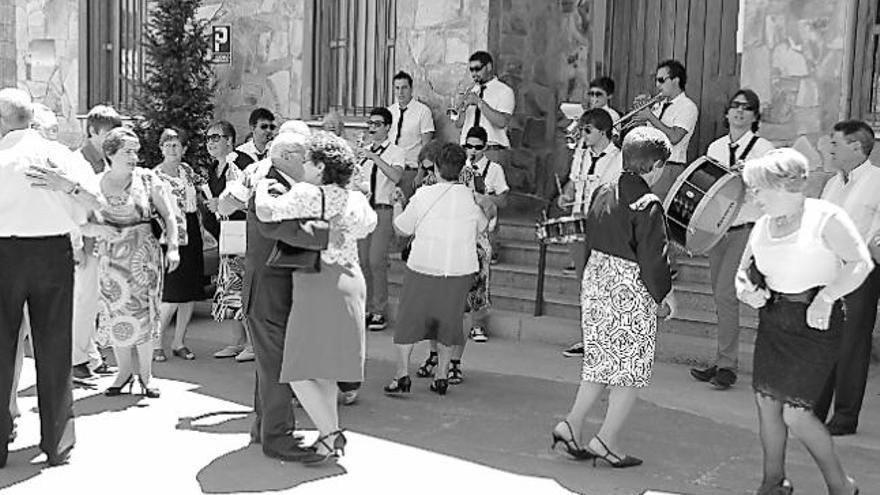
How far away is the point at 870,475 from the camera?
5.02 m

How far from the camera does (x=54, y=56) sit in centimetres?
1270

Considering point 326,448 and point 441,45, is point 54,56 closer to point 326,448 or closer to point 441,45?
point 441,45

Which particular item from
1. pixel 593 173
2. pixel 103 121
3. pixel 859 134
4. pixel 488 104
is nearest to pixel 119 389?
pixel 103 121

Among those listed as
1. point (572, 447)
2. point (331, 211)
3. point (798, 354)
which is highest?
point (331, 211)

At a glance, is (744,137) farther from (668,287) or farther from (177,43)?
(177,43)

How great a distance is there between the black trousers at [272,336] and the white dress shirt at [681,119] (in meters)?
Answer: 3.72

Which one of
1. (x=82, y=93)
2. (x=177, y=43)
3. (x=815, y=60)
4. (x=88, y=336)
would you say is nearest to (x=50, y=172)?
(x=88, y=336)

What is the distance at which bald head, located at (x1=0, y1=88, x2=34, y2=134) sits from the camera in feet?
15.6

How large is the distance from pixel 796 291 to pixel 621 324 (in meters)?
0.86

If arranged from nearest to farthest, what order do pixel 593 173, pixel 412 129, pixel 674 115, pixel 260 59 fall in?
pixel 593 173, pixel 674 115, pixel 412 129, pixel 260 59

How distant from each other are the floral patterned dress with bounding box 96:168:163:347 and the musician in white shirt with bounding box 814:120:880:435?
379cm

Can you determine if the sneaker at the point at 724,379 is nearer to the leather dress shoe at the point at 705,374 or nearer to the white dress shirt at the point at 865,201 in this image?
the leather dress shoe at the point at 705,374

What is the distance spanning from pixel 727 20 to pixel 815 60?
6.08 ft

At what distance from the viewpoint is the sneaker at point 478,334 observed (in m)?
8.01
